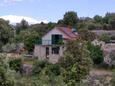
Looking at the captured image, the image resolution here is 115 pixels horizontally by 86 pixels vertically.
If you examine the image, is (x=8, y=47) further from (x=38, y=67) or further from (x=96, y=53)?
(x=38, y=67)

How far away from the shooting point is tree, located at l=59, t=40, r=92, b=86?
862 inches

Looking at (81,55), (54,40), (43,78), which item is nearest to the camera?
(43,78)

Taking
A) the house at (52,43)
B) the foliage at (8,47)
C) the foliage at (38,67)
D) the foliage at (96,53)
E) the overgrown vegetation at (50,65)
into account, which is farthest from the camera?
the foliage at (8,47)

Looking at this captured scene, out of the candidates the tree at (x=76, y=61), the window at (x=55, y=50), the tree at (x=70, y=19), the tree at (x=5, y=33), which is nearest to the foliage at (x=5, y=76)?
the tree at (x=76, y=61)

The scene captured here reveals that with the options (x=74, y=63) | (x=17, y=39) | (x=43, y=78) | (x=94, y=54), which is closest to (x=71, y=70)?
(x=74, y=63)

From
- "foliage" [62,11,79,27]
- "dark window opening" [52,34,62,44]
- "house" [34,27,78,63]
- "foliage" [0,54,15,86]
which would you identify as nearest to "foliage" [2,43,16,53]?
"house" [34,27,78,63]

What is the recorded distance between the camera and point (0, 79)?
40.3 ft

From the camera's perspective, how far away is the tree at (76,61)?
71.9ft

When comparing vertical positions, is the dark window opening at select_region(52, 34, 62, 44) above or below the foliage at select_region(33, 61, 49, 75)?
above

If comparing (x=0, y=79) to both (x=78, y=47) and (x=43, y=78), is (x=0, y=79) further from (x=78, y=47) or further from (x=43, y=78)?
(x=78, y=47)

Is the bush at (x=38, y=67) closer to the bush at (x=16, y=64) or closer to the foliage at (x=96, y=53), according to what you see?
the bush at (x=16, y=64)

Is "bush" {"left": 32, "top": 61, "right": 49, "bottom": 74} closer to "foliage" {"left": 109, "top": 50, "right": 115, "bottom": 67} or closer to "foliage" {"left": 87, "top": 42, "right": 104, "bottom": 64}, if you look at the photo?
"foliage" {"left": 87, "top": 42, "right": 104, "bottom": 64}

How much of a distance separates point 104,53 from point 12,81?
24896 mm

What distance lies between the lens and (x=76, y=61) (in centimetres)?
2303
